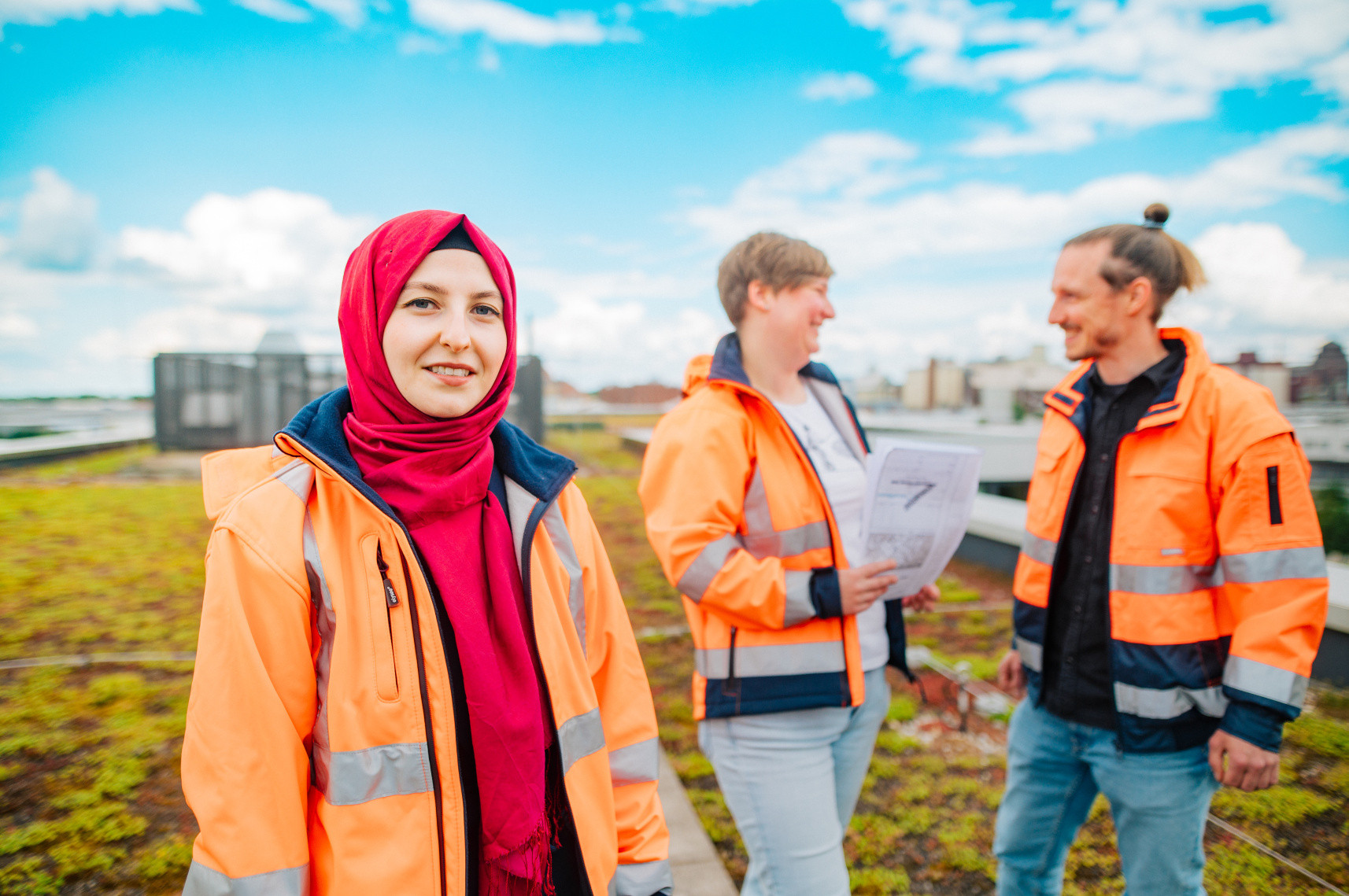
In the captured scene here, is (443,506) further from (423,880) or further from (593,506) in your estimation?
(593,506)

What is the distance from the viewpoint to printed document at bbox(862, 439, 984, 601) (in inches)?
69.7

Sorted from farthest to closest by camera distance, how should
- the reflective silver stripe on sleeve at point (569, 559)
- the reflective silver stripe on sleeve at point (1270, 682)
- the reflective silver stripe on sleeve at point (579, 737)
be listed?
1. the reflective silver stripe on sleeve at point (1270, 682)
2. the reflective silver stripe on sleeve at point (569, 559)
3. the reflective silver stripe on sleeve at point (579, 737)

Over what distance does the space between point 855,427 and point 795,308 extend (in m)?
0.50

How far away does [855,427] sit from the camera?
7.45 feet

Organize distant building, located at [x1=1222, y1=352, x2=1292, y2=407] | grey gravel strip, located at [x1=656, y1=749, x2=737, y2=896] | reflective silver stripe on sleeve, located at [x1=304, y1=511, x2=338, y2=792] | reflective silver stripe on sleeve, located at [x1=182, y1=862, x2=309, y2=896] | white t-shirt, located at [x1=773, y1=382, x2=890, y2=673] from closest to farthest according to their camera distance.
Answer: reflective silver stripe on sleeve, located at [x1=182, y1=862, x2=309, y2=896] → reflective silver stripe on sleeve, located at [x1=304, y1=511, x2=338, y2=792] → white t-shirt, located at [x1=773, y1=382, x2=890, y2=673] → grey gravel strip, located at [x1=656, y1=749, x2=737, y2=896] → distant building, located at [x1=1222, y1=352, x2=1292, y2=407]

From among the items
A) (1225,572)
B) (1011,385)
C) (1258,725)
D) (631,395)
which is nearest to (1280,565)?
(1225,572)

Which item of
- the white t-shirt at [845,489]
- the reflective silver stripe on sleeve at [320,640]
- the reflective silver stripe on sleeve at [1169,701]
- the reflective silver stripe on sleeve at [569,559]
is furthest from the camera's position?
the white t-shirt at [845,489]

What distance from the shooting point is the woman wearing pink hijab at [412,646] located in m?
1.02

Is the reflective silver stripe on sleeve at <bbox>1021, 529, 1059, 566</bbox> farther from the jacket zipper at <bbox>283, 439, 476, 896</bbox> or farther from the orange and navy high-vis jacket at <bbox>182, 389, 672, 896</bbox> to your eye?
the jacket zipper at <bbox>283, 439, 476, 896</bbox>

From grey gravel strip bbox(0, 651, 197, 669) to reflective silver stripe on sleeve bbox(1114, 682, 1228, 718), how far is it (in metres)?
5.08

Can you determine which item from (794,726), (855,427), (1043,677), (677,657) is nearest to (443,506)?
(794,726)

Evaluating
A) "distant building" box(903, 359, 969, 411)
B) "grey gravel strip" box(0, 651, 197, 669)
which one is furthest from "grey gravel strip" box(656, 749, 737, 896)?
"distant building" box(903, 359, 969, 411)

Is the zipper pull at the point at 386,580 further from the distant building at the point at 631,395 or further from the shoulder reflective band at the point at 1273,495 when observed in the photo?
the distant building at the point at 631,395

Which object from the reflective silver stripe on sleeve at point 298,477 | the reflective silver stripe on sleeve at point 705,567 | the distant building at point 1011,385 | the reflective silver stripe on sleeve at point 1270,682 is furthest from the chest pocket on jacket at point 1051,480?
the distant building at point 1011,385
